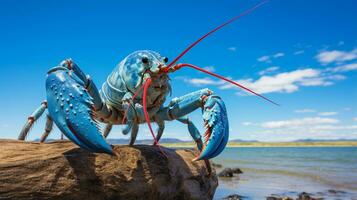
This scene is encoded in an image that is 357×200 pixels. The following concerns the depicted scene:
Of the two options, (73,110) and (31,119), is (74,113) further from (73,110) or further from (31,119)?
(31,119)

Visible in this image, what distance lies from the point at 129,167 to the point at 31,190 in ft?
4.58

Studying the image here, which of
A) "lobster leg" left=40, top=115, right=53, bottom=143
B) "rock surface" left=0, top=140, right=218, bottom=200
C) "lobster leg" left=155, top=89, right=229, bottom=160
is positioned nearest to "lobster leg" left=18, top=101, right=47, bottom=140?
"lobster leg" left=40, top=115, right=53, bottom=143

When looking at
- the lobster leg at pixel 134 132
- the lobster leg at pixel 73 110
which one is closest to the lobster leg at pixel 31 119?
the lobster leg at pixel 134 132

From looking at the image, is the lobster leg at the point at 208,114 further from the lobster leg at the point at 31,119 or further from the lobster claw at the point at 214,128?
the lobster leg at the point at 31,119

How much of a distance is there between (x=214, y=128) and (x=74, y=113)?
6.61ft

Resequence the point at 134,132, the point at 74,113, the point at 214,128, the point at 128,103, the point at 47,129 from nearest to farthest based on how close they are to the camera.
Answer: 1. the point at 74,113
2. the point at 214,128
3. the point at 128,103
4. the point at 134,132
5. the point at 47,129

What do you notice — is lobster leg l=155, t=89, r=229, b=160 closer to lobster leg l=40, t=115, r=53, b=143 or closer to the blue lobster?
the blue lobster

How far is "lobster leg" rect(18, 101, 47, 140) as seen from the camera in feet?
19.8

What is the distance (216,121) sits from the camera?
16.6ft

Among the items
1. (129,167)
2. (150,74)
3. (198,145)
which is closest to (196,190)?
(198,145)

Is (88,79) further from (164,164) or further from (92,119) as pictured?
(164,164)

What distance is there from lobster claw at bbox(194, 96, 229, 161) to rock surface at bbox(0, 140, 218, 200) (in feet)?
3.46

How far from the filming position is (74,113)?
3.93 meters

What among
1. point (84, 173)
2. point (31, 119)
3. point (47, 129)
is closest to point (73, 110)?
point (84, 173)
